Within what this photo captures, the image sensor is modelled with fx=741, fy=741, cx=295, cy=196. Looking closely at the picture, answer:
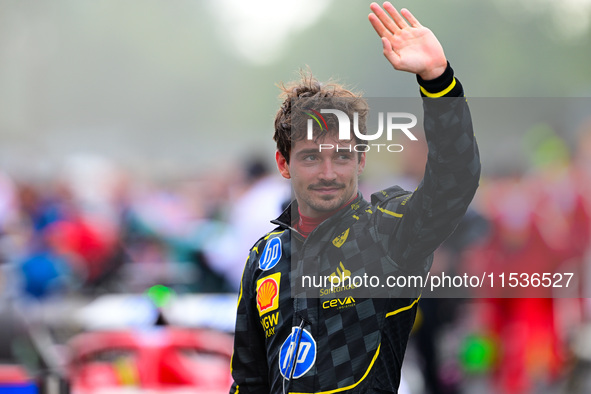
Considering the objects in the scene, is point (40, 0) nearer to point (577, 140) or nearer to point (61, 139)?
point (61, 139)

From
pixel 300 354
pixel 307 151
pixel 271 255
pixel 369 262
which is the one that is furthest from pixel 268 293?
pixel 307 151

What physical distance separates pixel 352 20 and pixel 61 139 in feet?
45.7

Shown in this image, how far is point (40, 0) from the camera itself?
33.5 metres

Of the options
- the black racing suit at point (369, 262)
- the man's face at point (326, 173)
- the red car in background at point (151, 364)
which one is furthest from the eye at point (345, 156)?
the red car in background at point (151, 364)

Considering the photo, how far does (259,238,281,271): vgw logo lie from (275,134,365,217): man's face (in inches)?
7.4

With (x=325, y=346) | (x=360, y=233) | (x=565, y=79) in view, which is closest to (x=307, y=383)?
(x=325, y=346)

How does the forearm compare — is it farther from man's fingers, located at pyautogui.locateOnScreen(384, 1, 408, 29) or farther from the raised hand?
man's fingers, located at pyautogui.locateOnScreen(384, 1, 408, 29)

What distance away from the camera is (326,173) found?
2.13m

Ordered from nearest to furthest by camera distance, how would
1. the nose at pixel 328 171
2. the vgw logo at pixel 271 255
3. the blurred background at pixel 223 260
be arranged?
1. the nose at pixel 328 171
2. the vgw logo at pixel 271 255
3. the blurred background at pixel 223 260

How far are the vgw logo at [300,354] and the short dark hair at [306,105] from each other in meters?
0.56

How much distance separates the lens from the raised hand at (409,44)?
1.88 meters

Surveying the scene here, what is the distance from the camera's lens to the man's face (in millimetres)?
2141

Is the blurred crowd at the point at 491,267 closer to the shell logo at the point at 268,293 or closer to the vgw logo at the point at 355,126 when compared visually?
the vgw logo at the point at 355,126

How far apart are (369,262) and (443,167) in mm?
362
